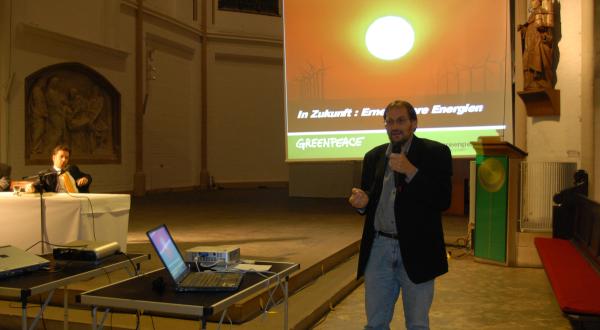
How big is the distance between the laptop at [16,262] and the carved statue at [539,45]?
576 centimetres

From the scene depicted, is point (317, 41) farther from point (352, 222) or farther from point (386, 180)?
point (386, 180)

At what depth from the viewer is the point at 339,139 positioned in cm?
742

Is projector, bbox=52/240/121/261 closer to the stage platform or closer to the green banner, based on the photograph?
the stage platform

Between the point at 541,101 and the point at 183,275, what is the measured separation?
220 inches

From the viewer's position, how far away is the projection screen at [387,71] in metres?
6.94

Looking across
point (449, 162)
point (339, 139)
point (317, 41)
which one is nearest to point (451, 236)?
point (339, 139)

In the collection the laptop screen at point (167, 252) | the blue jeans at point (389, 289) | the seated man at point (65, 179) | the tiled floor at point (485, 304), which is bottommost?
the tiled floor at point (485, 304)

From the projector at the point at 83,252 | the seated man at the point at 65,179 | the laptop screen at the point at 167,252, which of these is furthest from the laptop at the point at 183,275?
the seated man at the point at 65,179

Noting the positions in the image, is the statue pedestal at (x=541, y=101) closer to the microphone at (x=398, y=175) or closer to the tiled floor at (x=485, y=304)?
the tiled floor at (x=485, y=304)

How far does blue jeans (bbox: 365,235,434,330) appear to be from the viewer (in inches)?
92.5

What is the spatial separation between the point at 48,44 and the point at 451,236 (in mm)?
8505

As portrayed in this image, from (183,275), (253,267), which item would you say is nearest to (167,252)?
(183,275)

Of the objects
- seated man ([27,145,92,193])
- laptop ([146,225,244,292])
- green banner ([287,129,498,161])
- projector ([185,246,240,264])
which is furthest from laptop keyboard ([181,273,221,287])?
green banner ([287,129,498,161])

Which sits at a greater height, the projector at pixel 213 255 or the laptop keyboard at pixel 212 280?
the projector at pixel 213 255
